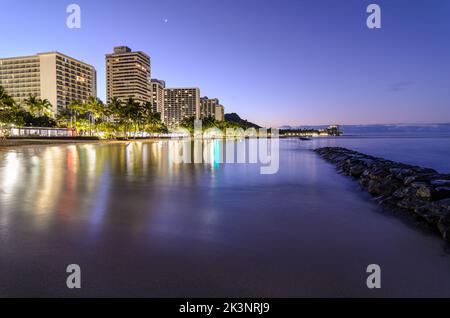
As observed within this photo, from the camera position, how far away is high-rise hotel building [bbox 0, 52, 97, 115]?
171500mm

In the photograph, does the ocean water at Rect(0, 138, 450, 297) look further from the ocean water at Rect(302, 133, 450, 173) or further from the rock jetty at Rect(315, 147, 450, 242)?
the ocean water at Rect(302, 133, 450, 173)

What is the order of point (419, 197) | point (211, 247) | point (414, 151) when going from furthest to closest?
Answer: 1. point (414, 151)
2. point (419, 197)
3. point (211, 247)

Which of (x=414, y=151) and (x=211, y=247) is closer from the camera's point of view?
(x=211, y=247)

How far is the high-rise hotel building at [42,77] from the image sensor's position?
172 meters

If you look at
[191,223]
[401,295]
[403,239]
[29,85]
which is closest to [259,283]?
[401,295]

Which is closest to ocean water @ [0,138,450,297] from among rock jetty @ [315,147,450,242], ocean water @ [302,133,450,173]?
rock jetty @ [315,147,450,242]

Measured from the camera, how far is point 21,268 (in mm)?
4590

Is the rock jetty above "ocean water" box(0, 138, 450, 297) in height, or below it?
above

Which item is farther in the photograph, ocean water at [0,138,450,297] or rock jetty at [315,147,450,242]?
rock jetty at [315,147,450,242]

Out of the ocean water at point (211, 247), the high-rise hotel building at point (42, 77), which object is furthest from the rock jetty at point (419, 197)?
the high-rise hotel building at point (42, 77)

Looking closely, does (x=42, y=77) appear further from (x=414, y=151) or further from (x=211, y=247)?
(x=211, y=247)

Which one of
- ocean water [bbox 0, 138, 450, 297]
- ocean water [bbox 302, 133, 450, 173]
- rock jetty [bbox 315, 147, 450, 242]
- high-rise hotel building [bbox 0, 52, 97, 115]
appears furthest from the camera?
high-rise hotel building [bbox 0, 52, 97, 115]

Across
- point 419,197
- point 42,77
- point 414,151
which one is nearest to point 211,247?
point 419,197

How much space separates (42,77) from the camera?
17288cm
